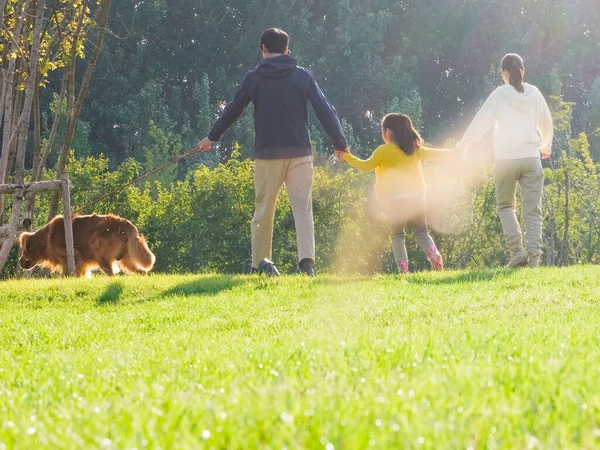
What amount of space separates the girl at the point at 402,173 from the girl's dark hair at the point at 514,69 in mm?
1120

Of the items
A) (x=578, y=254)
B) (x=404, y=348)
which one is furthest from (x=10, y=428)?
(x=578, y=254)

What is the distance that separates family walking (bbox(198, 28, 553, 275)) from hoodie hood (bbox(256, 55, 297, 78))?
0.01 m

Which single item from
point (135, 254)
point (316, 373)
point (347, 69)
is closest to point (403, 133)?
point (135, 254)

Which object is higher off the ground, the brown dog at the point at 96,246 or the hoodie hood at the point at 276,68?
the hoodie hood at the point at 276,68

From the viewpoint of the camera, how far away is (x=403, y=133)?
10219 mm

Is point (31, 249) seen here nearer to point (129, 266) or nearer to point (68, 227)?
point (68, 227)

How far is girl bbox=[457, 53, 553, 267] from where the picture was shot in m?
10.0

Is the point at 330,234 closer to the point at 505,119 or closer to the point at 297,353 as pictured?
the point at 505,119

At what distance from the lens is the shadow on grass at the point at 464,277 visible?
846cm

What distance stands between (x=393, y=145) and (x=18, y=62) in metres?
7.62

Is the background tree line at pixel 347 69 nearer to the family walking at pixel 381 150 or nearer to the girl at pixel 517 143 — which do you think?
the girl at pixel 517 143

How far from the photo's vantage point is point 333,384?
3.07 metres

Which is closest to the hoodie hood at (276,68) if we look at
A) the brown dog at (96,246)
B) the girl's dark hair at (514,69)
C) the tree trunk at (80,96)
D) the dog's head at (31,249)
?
the girl's dark hair at (514,69)

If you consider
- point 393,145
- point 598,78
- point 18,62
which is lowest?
point 393,145
